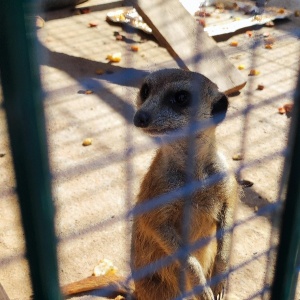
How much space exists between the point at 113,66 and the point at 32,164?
388 cm

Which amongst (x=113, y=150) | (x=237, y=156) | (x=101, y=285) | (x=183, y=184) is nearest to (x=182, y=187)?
(x=183, y=184)

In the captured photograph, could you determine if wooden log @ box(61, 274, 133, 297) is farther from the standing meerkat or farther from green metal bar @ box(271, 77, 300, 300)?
green metal bar @ box(271, 77, 300, 300)

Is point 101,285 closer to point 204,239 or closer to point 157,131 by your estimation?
point 204,239

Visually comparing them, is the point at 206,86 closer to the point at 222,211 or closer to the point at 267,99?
the point at 222,211

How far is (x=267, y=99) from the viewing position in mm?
4008

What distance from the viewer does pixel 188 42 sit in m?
4.12

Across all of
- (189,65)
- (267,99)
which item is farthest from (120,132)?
(267,99)

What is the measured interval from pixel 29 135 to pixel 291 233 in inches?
25.7

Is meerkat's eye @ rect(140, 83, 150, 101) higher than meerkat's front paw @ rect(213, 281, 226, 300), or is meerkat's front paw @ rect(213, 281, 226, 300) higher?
meerkat's eye @ rect(140, 83, 150, 101)

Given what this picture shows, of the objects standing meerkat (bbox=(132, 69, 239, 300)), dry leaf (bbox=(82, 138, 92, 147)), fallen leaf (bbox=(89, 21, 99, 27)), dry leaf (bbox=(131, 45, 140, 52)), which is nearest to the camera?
standing meerkat (bbox=(132, 69, 239, 300))

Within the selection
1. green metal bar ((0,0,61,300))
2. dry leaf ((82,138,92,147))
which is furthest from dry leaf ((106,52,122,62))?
green metal bar ((0,0,61,300))

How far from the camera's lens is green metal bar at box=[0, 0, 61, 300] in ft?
1.96

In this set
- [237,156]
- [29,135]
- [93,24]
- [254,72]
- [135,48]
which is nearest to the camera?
[29,135]

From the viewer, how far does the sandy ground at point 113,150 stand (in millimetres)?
2600
